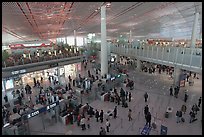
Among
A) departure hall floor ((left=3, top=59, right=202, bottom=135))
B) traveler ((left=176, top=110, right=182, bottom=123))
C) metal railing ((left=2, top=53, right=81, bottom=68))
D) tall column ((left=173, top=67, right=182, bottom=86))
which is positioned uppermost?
metal railing ((left=2, top=53, right=81, bottom=68))

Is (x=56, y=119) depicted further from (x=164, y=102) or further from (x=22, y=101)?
(x=164, y=102)

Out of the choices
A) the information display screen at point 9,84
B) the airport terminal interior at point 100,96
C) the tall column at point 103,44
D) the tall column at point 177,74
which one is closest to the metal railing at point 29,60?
the airport terminal interior at point 100,96

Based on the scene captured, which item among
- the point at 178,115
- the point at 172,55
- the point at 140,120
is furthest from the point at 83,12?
the point at 178,115

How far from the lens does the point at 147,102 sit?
1399 centimetres

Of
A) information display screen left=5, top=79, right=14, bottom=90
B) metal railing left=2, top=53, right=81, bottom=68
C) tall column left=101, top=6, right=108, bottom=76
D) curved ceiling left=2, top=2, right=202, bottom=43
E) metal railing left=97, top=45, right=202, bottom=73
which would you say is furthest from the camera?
tall column left=101, top=6, right=108, bottom=76

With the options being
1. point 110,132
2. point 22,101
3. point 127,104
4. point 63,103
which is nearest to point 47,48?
point 22,101

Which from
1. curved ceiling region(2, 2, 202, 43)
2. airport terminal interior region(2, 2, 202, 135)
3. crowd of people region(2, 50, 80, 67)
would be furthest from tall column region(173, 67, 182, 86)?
crowd of people region(2, 50, 80, 67)

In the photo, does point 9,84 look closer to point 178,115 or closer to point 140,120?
point 140,120

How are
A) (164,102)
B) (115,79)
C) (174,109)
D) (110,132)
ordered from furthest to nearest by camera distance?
(115,79) → (164,102) → (174,109) → (110,132)

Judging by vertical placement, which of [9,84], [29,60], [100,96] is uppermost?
[29,60]

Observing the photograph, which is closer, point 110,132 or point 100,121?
point 110,132

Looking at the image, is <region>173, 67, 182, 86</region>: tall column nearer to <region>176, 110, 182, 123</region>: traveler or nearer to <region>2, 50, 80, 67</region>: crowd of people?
<region>176, 110, 182, 123</region>: traveler

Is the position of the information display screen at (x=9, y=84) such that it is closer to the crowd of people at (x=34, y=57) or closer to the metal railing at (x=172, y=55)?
the crowd of people at (x=34, y=57)

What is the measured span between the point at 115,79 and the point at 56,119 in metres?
8.78
